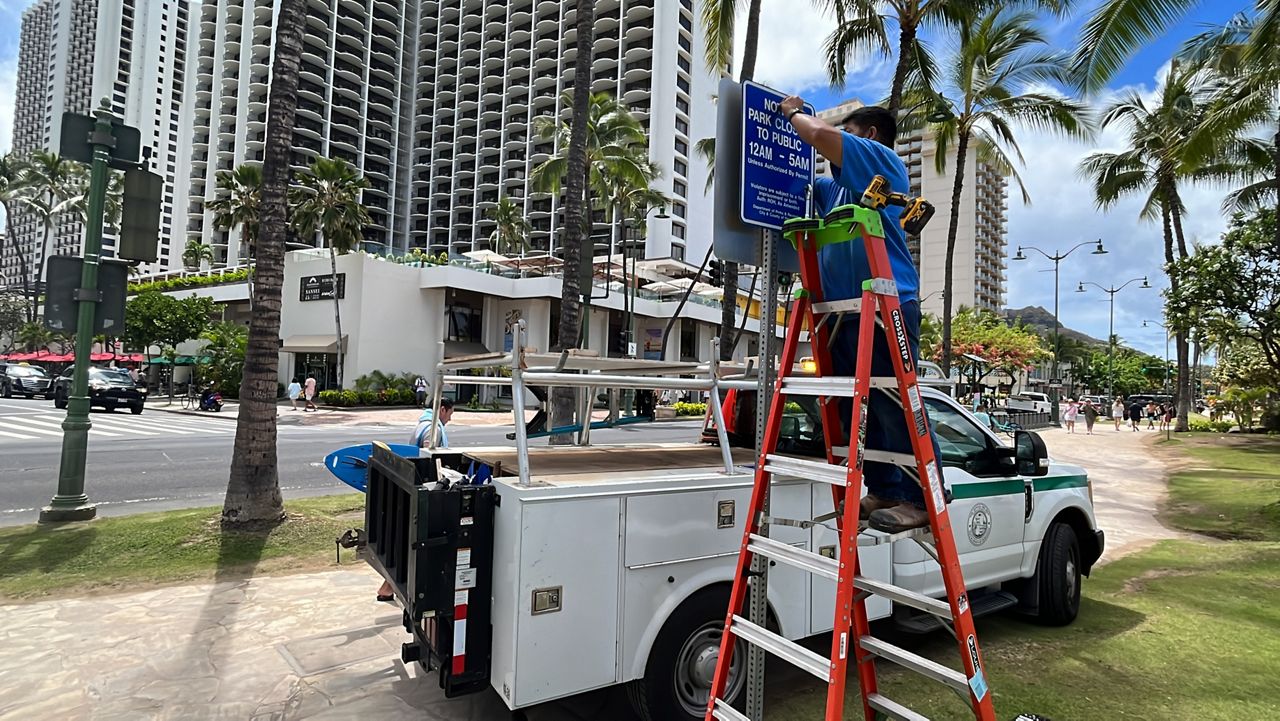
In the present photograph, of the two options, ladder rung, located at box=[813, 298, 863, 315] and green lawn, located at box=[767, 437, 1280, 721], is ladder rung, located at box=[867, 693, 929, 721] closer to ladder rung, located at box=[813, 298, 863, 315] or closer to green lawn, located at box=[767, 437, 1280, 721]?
green lawn, located at box=[767, 437, 1280, 721]

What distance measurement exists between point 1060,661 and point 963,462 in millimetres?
1383

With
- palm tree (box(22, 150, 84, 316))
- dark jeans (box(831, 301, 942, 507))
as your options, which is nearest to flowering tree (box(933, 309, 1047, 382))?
dark jeans (box(831, 301, 942, 507))

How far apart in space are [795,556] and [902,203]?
1.37 m

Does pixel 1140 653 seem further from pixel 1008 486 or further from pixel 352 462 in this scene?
pixel 352 462

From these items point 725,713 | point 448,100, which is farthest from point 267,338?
point 448,100

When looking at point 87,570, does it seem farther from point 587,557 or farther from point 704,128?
point 704,128

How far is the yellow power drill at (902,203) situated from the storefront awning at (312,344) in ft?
120

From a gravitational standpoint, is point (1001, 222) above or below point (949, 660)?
above

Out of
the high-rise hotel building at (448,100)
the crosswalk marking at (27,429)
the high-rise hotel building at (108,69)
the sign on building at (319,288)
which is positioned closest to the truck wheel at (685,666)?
the crosswalk marking at (27,429)

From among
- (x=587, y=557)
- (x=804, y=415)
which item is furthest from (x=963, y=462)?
(x=587, y=557)

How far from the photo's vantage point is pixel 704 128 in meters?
76.2

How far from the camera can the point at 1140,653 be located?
4.48 meters

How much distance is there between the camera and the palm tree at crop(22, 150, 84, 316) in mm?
50656

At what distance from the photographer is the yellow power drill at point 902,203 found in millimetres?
2490
